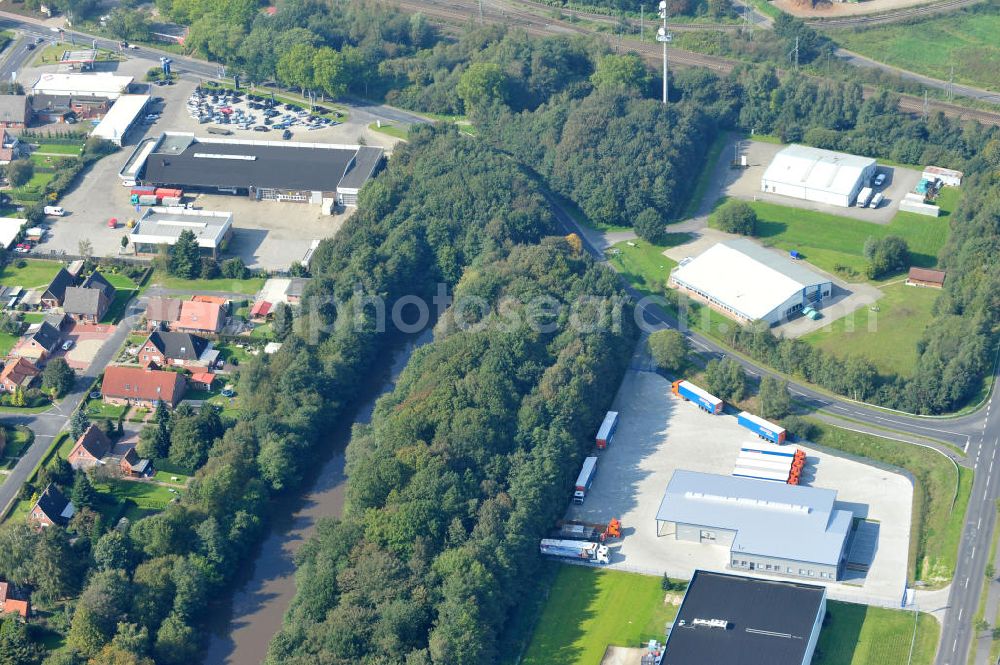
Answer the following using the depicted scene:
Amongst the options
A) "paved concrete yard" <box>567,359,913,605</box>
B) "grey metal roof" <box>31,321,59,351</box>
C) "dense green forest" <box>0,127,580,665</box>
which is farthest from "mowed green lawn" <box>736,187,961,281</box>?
"grey metal roof" <box>31,321,59,351</box>

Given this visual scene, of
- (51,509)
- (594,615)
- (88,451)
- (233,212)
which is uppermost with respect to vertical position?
(233,212)

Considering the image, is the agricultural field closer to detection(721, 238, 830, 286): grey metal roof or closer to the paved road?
detection(721, 238, 830, 286): grey metal roof

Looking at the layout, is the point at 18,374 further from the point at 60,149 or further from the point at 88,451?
the point at 60,149

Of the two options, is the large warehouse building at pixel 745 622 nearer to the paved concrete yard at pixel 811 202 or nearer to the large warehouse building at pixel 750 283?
the large warehouse building at pixel 750 283

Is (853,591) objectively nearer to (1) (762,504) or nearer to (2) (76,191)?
(1) (762,504)

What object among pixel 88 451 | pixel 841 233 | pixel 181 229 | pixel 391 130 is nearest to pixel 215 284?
pixel 181 229

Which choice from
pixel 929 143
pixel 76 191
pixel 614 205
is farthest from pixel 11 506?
pixel 929 143

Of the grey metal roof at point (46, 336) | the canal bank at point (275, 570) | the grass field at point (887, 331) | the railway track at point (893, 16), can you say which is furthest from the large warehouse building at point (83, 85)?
the grass field at point (887, 331)
